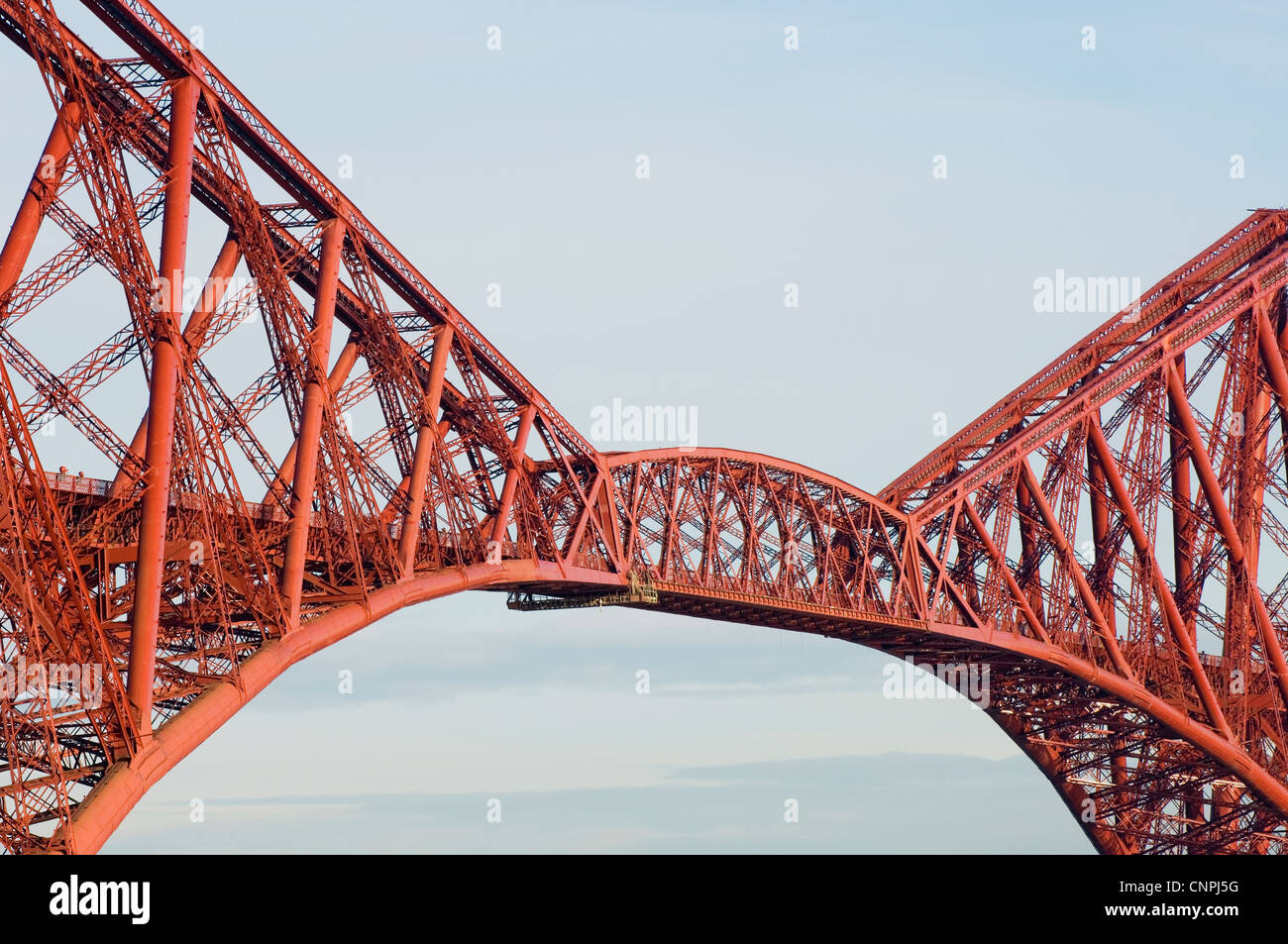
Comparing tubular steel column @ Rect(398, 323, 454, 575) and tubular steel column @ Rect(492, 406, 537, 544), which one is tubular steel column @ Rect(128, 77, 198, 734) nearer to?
tubular steel column @ Rect(398, 323, 454, 575)

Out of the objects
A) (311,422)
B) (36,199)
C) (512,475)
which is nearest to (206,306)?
(311,422)

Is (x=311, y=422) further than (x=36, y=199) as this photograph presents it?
Yes

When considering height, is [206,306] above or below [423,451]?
above

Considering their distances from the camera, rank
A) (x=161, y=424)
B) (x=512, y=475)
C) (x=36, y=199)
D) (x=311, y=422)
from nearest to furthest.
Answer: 1. (x=161, y=424)
2. (x=36, y=199)
3. (x=311, y=422)
4. (x=512, y=475)

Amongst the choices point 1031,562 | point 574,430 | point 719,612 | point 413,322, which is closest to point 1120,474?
point 1031,562

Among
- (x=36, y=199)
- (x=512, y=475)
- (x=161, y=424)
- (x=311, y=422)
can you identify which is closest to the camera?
(x=161, y=424)

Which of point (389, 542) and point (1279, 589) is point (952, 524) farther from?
point (389, 542)

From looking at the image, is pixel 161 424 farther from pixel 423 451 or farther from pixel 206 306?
pixel 423 451
